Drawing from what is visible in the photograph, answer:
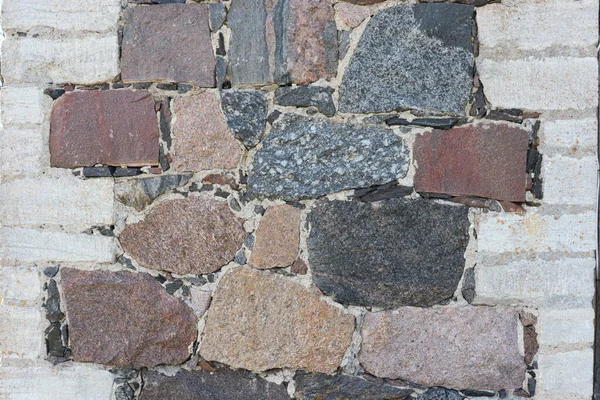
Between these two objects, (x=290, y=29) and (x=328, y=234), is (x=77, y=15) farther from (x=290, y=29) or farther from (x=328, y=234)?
(x=328, y=234)

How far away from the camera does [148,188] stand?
219 centimetres

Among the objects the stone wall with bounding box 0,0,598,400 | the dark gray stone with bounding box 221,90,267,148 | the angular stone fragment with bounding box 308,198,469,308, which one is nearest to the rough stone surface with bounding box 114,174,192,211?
the stone wall with bounding box 0,0,598,400

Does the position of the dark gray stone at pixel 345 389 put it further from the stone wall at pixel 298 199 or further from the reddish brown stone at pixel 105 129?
the reddish brown stone at pixel 105 129

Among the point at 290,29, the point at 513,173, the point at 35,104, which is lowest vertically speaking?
the point at 513,173

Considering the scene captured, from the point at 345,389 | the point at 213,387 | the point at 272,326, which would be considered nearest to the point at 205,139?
the point at 272,326

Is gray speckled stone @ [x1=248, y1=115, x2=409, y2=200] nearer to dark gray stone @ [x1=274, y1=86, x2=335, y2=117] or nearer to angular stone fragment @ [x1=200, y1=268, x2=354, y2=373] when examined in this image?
dark gray stone @ [x1=274, y1=86, x2=335, y2=117]

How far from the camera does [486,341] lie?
2125mm

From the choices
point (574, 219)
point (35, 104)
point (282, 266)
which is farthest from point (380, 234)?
point (35, 104)

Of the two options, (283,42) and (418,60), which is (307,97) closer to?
(283,42)

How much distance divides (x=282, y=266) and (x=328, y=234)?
179mm

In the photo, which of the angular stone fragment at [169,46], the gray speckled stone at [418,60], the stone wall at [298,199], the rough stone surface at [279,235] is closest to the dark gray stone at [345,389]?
the stone wall at [298,199]

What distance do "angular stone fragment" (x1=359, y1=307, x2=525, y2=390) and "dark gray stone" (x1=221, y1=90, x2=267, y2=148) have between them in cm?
69

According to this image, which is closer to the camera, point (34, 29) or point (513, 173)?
point (513, 173)

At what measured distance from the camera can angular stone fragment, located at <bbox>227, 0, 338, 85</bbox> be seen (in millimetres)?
2146
